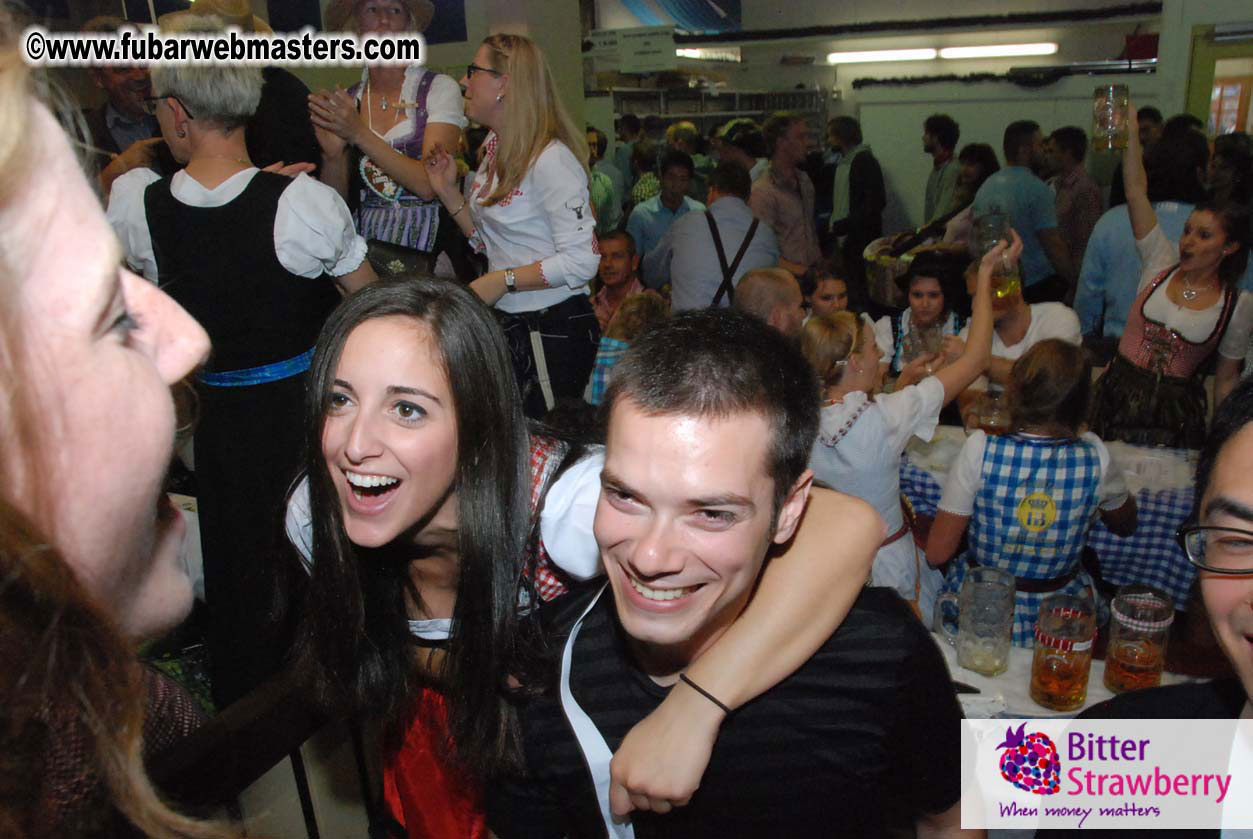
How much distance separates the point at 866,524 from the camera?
1.43 m

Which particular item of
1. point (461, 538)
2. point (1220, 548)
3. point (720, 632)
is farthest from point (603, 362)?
point (1220, 548)

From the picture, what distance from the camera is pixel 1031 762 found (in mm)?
1593

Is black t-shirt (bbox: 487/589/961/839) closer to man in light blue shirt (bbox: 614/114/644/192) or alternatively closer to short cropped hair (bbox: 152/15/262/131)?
short cropped hair (bbox: 152/15/262/131)

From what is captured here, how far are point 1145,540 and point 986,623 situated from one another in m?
1.46

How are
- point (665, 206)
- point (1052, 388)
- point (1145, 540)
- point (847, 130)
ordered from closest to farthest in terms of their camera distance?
point (1052, 388), point (1145, 540), point (665, 206), point (847, 130)

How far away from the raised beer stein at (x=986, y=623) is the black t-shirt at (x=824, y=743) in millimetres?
794

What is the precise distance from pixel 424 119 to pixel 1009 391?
7.18 ft

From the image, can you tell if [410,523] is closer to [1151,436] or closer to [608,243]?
[1151,436]

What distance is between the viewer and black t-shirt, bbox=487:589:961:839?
1.25 metres

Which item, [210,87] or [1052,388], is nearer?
[210,87]

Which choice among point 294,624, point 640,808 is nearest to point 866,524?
point 640,808

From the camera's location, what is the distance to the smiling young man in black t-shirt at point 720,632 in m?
1.17

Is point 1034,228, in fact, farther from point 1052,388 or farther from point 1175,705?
point 1175,705

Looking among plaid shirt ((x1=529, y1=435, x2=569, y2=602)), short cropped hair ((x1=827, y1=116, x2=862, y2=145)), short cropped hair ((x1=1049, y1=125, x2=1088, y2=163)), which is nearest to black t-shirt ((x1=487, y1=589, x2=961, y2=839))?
plaid shirt ((x1=529, y1=435, x2=569, y2=602))
